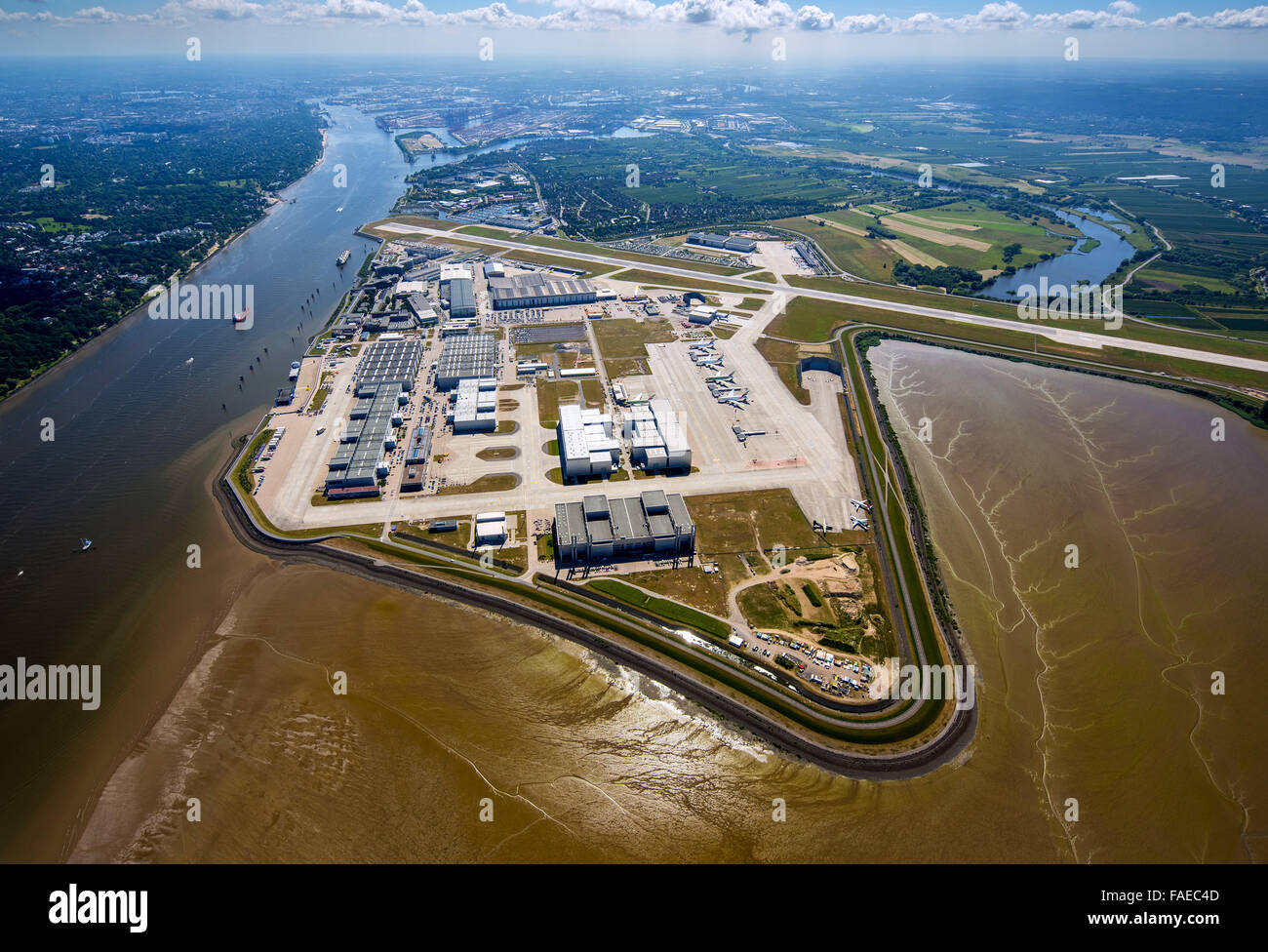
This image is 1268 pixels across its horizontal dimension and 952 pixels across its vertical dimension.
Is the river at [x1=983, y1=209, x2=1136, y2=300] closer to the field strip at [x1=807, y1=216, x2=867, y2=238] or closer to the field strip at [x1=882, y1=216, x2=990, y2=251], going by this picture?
the field strip at [x1=882, y1=216, x2=990, y2=251]

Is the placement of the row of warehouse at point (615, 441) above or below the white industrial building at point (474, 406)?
below

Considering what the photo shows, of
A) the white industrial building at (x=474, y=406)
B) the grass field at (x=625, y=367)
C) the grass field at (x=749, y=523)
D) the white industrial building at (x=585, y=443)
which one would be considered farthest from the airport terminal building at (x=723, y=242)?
the grass field at (x=749, y=523)

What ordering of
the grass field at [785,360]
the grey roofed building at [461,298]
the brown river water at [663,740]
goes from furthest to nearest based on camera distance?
the grey roofed building at [461,298], the grass field at [785,360], the brown river water at [663,740]

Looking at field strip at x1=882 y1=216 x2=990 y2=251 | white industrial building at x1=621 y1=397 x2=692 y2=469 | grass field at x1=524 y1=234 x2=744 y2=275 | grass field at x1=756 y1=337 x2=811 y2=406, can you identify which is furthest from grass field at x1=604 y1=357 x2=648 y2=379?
field strip at x1=882 y1=216 x2=990 y2=251

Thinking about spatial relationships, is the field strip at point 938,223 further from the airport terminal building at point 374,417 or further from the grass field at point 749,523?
the airport terminal building at point 374,417

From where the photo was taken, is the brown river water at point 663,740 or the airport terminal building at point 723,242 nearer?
the brown river water at point 663,740

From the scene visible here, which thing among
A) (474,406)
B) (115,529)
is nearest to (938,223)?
(474,406)
